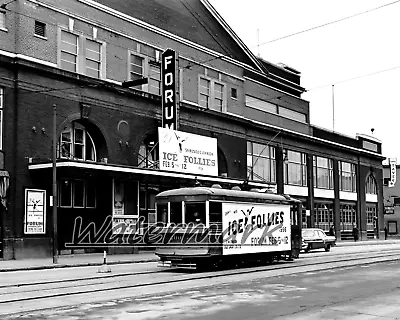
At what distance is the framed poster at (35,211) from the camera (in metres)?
29.0

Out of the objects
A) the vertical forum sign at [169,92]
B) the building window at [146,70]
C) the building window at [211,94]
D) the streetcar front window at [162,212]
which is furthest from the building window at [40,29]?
the building window at [211,94]

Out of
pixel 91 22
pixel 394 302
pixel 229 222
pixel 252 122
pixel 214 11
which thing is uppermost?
pixel 214 11

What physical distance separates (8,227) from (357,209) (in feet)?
142

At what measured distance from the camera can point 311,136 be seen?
183 ft

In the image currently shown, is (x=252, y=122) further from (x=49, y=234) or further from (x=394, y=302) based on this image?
(x=394, y=302)

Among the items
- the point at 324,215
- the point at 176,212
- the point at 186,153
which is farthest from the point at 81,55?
the point at 324,215

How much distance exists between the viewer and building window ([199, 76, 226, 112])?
4197cm

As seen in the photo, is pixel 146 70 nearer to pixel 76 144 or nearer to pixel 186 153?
pixel 186 153

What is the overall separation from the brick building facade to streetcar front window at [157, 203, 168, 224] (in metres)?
6.89

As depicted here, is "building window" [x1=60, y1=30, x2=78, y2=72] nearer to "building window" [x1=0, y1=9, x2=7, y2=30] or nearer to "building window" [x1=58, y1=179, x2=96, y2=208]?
"building window" [x1=0, y1=9, x2=7, y2=30]

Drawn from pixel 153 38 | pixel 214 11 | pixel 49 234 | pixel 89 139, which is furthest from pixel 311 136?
pixel 49 234

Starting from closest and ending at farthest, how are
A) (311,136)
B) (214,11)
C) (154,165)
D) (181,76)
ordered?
(154,165)
(181,76)
(214,11)
(311,136)

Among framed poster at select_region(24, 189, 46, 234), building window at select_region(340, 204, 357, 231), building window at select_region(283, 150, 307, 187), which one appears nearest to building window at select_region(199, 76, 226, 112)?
building window at select_region(283, 150, 307, 187)

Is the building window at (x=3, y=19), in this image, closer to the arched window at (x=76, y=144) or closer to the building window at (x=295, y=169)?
the arched window at (x=76, y=144)
